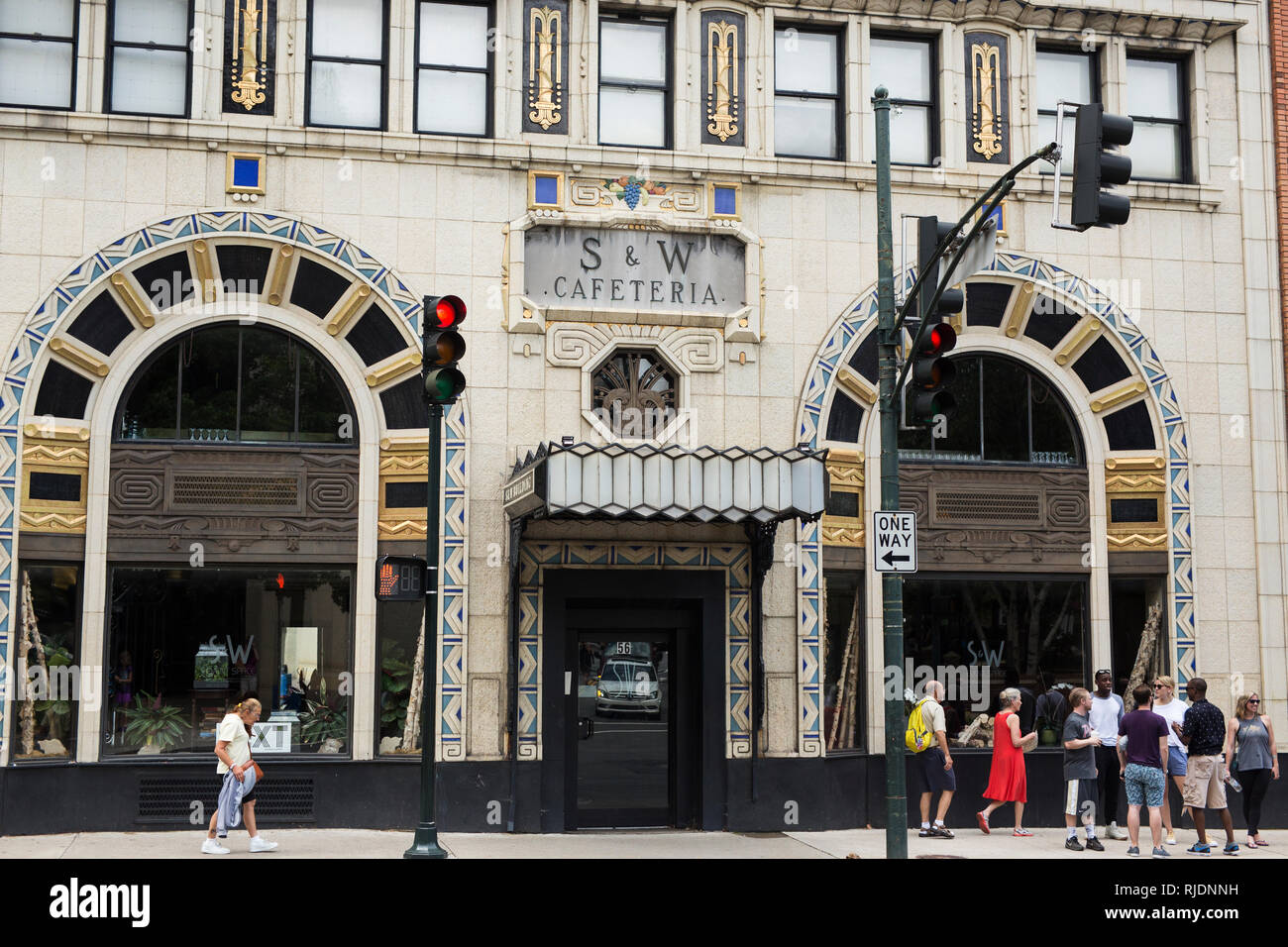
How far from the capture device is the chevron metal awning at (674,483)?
16.0 meters

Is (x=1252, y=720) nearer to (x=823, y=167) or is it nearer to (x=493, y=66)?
(x=823, y=167)

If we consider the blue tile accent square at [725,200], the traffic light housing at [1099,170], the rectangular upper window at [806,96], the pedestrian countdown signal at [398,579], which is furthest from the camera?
the rectangular upper window at [806,96]

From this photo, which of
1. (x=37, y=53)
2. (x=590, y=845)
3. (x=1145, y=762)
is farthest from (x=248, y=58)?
(x=1145, y=762)

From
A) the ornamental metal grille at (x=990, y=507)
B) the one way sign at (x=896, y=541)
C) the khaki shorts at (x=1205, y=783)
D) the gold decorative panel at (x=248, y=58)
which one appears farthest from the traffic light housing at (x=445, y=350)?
the khaki shorts at (x=1205, y=783)

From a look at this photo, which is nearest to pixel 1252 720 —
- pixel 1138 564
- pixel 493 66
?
pixel 1138 564

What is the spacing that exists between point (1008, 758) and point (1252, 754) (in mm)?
2782

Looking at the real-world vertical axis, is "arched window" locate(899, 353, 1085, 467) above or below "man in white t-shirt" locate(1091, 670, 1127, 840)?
above

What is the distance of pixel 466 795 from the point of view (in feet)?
57.2

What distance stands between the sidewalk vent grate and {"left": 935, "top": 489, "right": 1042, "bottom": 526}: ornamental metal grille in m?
8.69

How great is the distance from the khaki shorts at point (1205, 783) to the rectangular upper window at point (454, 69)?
1150cm

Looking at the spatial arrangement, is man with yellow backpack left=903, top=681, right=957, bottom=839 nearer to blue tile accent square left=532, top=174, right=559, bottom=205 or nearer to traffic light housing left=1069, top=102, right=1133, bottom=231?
blue tile accent square left=532, top=174, right=559, bottom=205

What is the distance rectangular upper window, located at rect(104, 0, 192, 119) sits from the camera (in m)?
17.8

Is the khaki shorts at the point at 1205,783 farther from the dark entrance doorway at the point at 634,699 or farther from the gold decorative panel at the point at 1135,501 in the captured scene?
the dark entrance doorway at the point at 634,699

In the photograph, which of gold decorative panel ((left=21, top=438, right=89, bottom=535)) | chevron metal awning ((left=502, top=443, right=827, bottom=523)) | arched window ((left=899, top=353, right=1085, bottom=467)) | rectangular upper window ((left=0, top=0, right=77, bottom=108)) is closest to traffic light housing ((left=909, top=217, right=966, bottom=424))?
chevron metal awning ((left=502, top=443, right=827, bottom=523))
